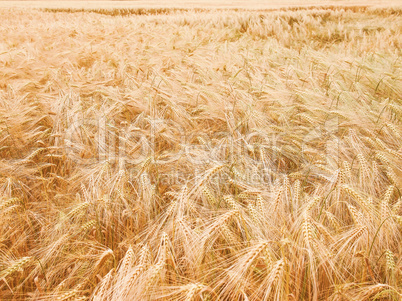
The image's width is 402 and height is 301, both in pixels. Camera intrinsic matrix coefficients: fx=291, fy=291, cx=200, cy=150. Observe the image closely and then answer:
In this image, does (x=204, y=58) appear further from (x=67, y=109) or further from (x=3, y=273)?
(x=3, y=273)

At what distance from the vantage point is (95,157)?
5.48 ft

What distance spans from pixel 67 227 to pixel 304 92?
1.75m

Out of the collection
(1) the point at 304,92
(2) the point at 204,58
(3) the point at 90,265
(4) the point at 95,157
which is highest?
(2) the point at 204,58

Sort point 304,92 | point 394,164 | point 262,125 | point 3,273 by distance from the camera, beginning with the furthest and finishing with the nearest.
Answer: point 304,92
point 262,125
point 394,164
point 3,273

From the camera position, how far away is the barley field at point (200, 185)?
95 centimetres

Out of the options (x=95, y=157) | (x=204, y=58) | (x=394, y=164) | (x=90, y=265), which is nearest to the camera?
(x=90, y=265)

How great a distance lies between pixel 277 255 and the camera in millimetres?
1033

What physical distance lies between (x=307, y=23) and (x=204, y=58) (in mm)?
5962

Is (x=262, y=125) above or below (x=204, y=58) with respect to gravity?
below

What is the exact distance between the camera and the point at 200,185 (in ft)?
4.00

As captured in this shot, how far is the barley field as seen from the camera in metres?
0.95

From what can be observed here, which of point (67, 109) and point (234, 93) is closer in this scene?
point (67, 109)

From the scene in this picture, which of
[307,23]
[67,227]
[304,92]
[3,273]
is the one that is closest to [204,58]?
[304,92]

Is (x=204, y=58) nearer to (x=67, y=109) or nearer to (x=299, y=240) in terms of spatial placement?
(x=67, y=109)
